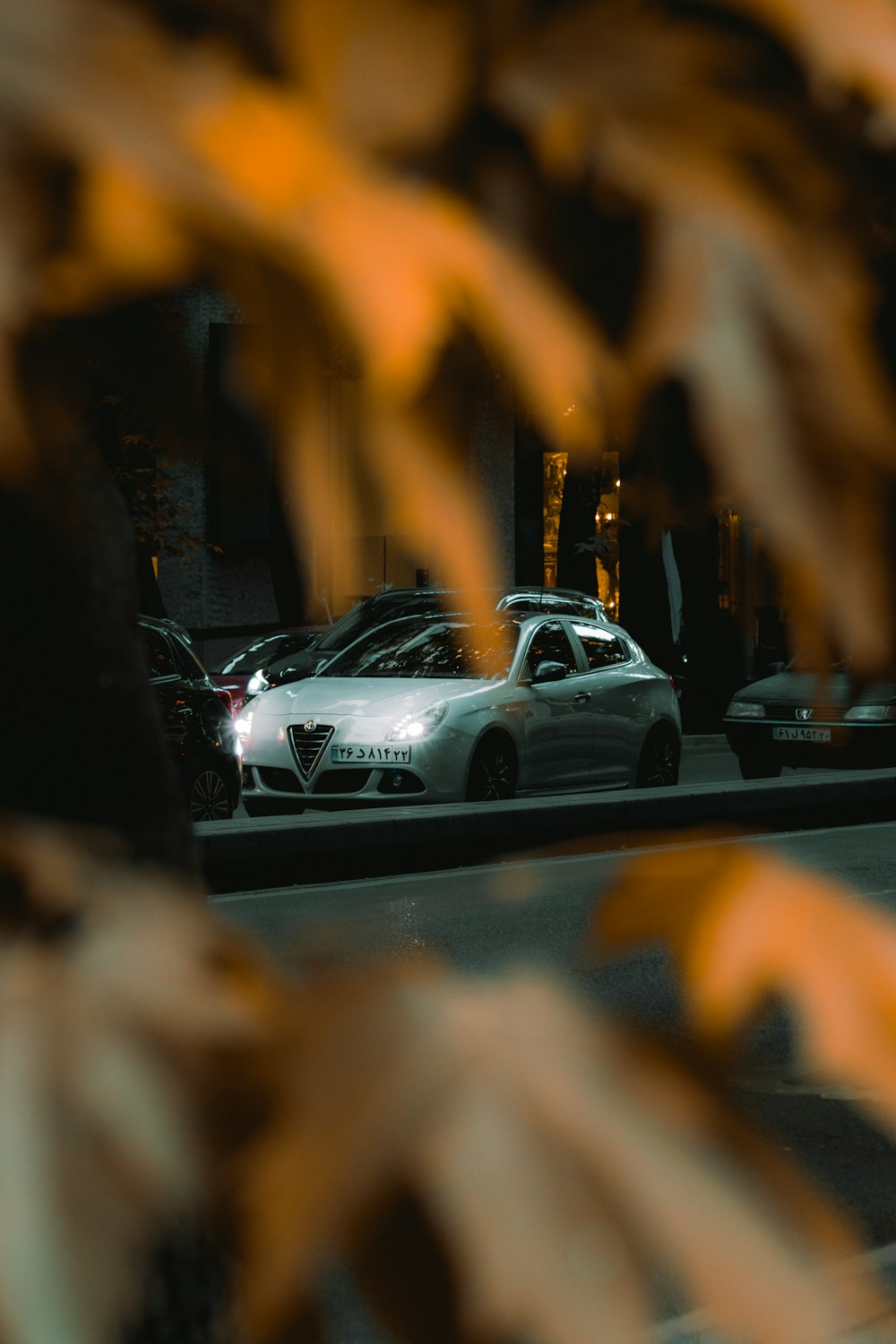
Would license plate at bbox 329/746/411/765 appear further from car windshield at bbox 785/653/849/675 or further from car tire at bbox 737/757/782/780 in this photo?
car windshield at bbox 785/653/849/675

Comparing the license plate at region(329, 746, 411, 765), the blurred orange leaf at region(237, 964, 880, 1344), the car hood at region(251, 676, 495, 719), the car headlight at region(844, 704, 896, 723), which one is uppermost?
the car headlight at region(844, 704, 896, 723)

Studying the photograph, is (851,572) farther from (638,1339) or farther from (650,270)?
(638,1339)

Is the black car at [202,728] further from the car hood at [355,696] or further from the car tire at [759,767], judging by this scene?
the car tire at [759,767]

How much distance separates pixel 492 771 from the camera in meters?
11.5

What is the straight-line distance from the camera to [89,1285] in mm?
432

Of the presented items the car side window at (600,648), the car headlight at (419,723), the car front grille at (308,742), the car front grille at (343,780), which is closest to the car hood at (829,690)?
the car headlight at (419,723)

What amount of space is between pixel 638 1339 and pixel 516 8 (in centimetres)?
35

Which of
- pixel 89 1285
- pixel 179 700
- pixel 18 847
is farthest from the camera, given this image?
pixel 179 700

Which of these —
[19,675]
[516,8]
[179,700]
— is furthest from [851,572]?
[179,700]

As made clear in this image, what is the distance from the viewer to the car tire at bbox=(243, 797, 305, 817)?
11.5 m

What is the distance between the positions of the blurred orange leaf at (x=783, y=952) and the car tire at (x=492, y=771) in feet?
35.1

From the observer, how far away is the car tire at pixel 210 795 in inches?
423

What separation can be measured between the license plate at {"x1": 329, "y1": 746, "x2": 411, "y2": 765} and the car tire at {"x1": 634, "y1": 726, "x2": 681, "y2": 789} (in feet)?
8.00

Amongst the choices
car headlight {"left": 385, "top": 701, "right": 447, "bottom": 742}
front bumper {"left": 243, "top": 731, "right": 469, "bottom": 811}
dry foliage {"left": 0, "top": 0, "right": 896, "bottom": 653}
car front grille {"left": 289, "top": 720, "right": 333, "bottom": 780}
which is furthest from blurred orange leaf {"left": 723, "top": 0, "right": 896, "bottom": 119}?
car front grille {"left": 289, "top": 720, "right": 333, "bottom": 780}
